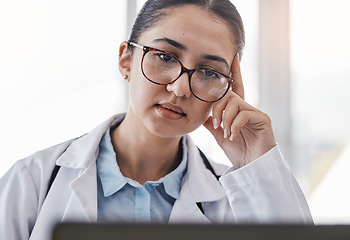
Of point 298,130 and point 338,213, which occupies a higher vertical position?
point 298,130

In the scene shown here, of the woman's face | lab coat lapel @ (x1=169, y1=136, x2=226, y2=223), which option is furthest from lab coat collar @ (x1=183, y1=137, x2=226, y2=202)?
the woman's face

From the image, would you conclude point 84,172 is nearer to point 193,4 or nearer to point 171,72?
point 171,72

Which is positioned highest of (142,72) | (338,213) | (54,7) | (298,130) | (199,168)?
(54,7)

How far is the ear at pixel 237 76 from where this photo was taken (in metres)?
1.27

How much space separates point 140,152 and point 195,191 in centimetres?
21

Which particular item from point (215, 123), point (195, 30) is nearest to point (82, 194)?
point (215, 123)

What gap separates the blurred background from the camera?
2494 millimetres

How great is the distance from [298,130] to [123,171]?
1819 mm

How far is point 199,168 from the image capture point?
1361mm

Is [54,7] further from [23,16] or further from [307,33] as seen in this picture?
[307,33]

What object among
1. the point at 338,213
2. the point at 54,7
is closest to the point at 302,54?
the point at 338,213

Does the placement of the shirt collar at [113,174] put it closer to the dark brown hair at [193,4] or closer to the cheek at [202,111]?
the cheek at [202,111]

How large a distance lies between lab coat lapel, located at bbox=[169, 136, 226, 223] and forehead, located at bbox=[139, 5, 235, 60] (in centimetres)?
39

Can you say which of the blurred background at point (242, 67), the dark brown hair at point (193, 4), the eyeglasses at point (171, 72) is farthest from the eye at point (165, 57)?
the blurred background at point (242, 67)
